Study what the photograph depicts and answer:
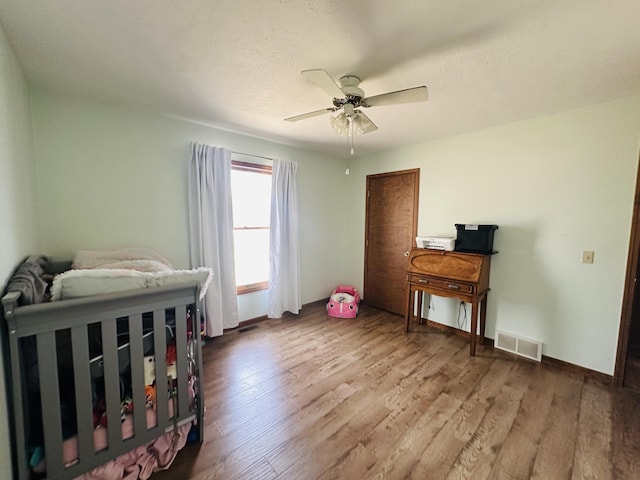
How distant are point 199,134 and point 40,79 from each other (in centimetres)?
113

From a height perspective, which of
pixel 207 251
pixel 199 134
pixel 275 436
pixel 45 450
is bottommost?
pixel 275 436

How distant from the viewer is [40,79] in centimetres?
182

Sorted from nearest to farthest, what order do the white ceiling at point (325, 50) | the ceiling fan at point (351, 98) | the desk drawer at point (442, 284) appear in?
1. the white ceiling at point (325, 50)
2. the ceiling fan at point (351, 98)
3. the desk drawer at point (442, 284)

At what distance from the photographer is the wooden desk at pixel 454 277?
2498 millimetres

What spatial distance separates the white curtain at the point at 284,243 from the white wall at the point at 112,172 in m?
0.54

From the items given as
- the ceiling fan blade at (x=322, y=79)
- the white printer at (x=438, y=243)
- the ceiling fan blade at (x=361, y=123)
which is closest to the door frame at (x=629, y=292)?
the white printer at (x=438, y=243)

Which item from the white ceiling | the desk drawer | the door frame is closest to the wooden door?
the desk drawer

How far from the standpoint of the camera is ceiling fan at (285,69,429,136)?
1.47m

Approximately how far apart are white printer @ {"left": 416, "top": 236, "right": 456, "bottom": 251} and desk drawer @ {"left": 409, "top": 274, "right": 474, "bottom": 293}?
13.8 inches

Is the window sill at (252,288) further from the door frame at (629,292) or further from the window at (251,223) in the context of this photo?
the door frame at (629,292)

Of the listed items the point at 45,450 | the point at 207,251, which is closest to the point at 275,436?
the point at 45,450

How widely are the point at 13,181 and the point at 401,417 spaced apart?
2.72m

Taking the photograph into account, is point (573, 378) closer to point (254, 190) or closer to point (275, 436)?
point (275, 436)

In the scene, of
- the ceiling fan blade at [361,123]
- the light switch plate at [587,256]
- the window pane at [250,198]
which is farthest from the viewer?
the window pane at [250,198]
